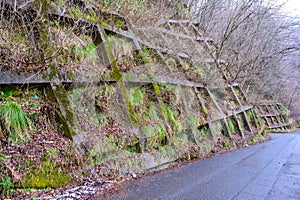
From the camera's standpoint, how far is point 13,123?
3217 millimetres

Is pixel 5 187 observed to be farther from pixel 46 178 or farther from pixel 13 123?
pixel 13 123

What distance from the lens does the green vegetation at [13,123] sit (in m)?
3.15

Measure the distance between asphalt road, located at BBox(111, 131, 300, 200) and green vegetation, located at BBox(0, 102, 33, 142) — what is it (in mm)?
1599

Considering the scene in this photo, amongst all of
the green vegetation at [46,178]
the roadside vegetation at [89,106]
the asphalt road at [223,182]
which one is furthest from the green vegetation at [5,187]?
the asphalt road at [223,182]

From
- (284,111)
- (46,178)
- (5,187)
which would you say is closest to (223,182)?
(46,178)

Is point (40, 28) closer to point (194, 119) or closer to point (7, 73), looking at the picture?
point (7, 73)

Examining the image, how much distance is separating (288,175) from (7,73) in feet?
17.4

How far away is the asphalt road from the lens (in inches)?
132

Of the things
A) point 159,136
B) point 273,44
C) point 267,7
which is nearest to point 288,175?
point 159,136

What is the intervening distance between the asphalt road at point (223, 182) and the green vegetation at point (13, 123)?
1599 mm

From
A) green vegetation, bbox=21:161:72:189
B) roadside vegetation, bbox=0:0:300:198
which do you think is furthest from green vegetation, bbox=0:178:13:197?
green vegetation, bbox=21:161:72:189

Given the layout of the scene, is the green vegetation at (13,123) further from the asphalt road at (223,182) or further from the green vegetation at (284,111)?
the green vegetation at (284,111)

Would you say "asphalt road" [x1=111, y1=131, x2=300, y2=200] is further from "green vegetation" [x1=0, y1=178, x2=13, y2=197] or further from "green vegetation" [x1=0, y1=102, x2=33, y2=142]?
"green vegetation" [x1=0, y1=102, x2=33, y2=142]

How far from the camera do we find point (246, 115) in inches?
421
